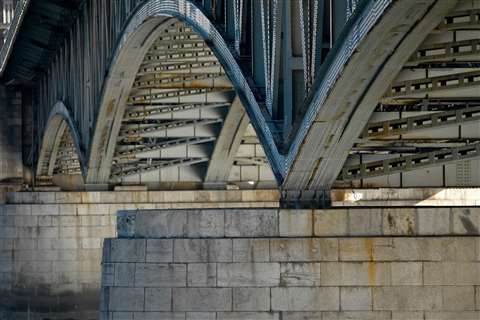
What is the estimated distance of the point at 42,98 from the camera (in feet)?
233

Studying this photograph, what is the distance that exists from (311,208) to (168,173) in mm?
29967

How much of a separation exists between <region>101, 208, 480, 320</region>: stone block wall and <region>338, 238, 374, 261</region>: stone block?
0.5 inches

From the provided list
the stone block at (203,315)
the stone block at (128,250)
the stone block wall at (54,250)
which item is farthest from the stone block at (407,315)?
the stone block wall at (54,250)

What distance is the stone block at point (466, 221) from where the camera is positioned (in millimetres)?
22500

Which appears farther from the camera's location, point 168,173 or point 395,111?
point 168,173

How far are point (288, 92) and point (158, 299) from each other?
3693 mm

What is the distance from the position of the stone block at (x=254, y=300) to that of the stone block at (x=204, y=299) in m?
0.20

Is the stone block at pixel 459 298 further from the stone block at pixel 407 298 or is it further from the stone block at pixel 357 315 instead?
the stone block at pixel 357 315

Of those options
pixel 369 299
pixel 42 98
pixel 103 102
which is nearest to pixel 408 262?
pixel 369 299

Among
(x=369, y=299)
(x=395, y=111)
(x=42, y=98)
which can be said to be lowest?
(x=369, y=299)

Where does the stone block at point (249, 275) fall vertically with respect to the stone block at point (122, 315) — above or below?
above

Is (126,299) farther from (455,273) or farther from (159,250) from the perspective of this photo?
(455,273)

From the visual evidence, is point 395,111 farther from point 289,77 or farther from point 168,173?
point 168,173

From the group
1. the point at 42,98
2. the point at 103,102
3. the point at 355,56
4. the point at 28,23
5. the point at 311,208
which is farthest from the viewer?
the point at 42,98
